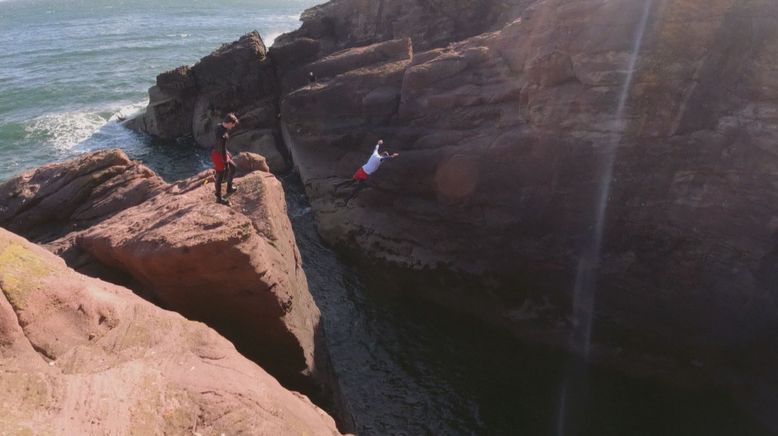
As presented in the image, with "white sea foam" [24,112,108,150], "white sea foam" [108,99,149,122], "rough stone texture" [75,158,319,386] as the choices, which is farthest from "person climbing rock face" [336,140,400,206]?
"white sea foam" [108,99,149,122]

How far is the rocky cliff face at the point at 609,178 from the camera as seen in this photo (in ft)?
44.3

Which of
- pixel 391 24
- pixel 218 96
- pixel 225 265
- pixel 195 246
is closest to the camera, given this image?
pixel 195 246

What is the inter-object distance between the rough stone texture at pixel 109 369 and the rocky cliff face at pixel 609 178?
10.1 metres

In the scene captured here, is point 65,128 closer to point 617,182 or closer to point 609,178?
point 609,178

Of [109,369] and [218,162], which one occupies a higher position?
[218,162]

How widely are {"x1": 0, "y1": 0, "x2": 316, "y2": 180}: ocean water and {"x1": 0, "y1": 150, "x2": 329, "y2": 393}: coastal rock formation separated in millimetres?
15854

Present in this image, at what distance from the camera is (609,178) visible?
50.2 ft

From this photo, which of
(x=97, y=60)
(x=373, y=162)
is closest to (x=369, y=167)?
(x=373, y=162)

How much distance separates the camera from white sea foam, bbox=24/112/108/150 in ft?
120

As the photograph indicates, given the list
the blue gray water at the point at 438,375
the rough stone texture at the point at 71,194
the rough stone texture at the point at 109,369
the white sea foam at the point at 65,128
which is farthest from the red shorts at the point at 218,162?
the white sea foam at the point at 65,128

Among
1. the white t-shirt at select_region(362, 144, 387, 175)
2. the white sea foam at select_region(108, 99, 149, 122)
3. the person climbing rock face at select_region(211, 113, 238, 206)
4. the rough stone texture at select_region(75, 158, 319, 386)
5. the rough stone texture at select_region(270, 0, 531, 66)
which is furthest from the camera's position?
the white sea foam at select_region(108, 99, 149, 122)

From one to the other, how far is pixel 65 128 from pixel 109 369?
125 feet

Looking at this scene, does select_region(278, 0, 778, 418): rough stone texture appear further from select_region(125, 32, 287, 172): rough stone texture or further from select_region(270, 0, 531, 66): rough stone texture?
select_region(125, 32, 287, 172): rough stone texture

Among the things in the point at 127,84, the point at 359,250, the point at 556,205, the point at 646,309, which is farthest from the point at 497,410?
the point at 127,84
